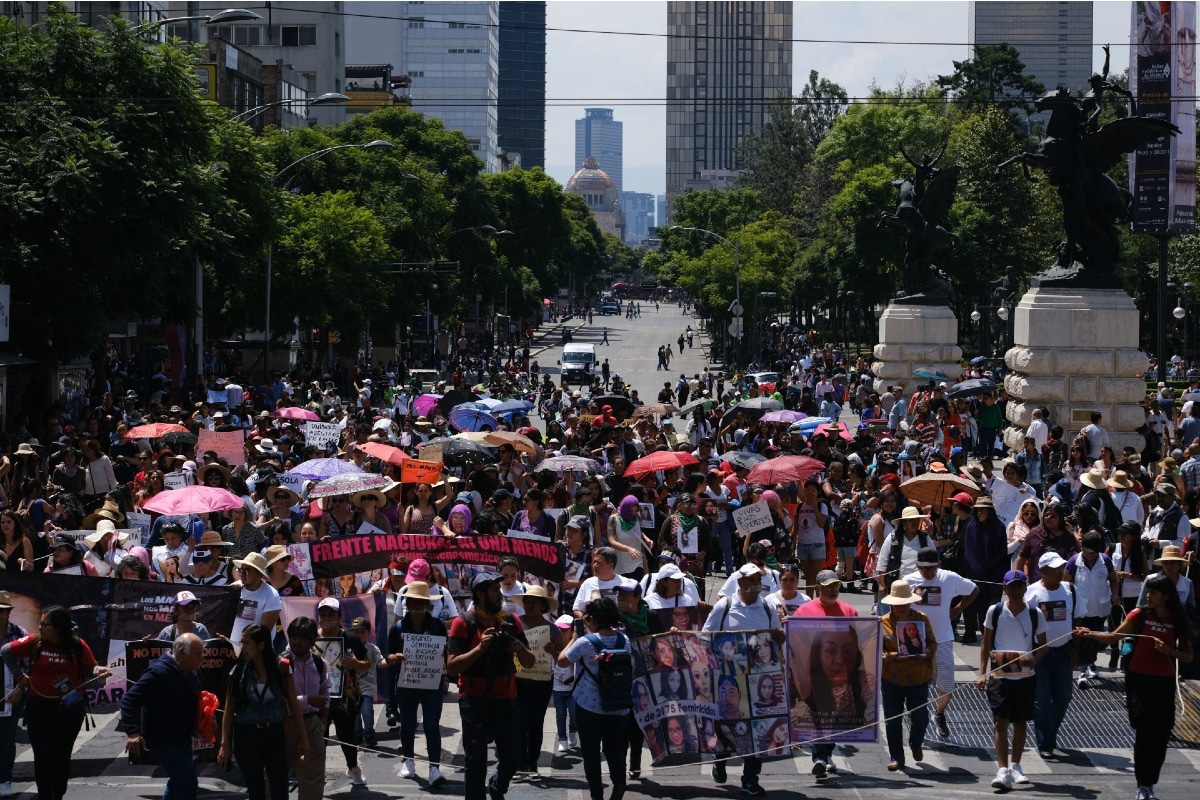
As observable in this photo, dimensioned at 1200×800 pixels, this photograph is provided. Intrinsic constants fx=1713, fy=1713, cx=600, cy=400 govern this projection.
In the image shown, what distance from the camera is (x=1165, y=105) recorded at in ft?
138

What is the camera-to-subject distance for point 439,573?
12.6 meters

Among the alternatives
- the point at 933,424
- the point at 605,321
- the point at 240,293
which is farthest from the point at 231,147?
the point at 605,321

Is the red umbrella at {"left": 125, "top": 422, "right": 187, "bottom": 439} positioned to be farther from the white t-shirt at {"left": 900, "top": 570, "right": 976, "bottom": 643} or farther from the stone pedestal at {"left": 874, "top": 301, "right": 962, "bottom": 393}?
the stone pedestal at {"left": 874, "top": 301, "right": 962, "bottom": 393}

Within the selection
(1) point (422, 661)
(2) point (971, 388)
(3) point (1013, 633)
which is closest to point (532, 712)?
(1) point (422, 661)

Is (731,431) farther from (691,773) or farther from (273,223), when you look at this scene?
(691,773)

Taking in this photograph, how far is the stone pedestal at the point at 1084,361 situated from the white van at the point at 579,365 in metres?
35.9

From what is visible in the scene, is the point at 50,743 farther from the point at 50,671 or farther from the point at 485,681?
the point at 485,681

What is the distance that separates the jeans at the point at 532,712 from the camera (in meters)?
11.4

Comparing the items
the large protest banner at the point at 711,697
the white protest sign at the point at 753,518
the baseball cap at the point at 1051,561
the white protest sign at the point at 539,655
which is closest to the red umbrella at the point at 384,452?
the white protest sign at the point at 753,518

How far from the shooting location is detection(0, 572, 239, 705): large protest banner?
12.1 meters

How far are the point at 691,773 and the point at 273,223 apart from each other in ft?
103

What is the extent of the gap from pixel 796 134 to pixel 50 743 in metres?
103

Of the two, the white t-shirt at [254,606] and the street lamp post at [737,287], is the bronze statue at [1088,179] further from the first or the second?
the street lamp post at [737,287]

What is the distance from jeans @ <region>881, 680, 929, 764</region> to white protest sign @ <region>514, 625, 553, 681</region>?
7.44 ft
